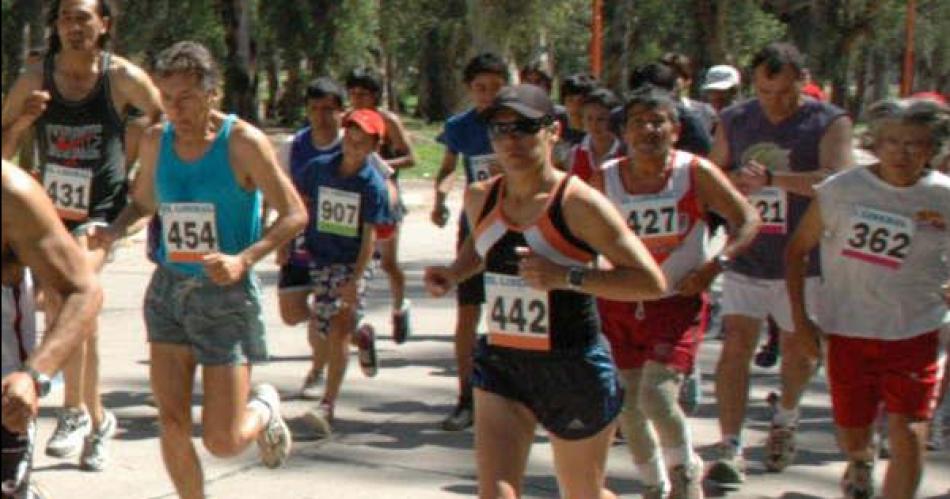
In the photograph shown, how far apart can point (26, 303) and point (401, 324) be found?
6.53m

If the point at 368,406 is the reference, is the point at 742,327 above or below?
above

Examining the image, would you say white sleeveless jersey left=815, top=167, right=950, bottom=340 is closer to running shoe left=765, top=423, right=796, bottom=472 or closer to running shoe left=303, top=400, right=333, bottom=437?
running shoe left=765, top=423, right=796, bottom=472

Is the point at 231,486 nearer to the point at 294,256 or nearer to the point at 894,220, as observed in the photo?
the point at 294,256

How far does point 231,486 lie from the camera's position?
23.4 feet

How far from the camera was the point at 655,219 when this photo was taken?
6.30m

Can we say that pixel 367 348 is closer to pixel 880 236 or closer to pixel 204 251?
pixel 204 251

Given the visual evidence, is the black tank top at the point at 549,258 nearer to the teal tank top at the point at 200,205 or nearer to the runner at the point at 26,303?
the teal tank top at the point at 200,205

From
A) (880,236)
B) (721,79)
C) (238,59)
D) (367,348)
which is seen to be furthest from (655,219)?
(238,59)

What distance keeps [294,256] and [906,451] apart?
12.4 ft

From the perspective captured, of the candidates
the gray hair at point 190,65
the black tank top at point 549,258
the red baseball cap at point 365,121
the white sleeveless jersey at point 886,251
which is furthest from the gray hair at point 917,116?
the red baseball cap at point 365,121

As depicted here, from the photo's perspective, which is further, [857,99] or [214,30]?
[857,99]

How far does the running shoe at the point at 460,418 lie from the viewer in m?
8.31

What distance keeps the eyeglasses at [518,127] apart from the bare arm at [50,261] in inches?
58.0

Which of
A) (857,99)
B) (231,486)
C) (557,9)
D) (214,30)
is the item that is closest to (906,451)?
(231,486)
